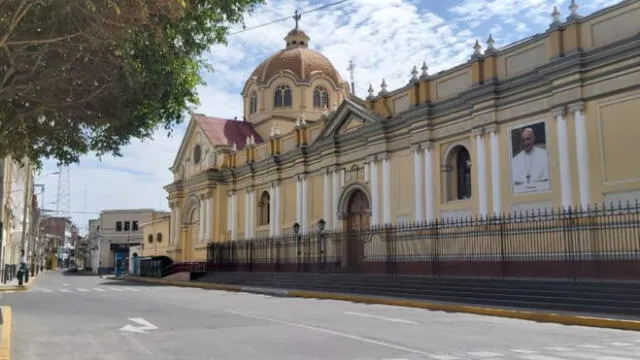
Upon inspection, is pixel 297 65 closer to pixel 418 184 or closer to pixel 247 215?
pixel 247 215

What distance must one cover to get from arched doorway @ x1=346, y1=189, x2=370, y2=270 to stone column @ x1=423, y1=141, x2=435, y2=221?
3.34m

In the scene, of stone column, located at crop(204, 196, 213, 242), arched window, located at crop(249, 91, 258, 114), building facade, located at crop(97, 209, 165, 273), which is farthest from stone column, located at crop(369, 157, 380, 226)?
building facade, located at crop(97, 209, 165, 273)

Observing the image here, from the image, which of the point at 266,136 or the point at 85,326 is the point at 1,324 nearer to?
the point at 85,326

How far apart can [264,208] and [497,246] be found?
71.4 feet

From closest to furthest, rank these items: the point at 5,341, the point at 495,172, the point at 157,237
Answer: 1. the point at 5,341
2. the point at 495,172
3. the point at 157,237

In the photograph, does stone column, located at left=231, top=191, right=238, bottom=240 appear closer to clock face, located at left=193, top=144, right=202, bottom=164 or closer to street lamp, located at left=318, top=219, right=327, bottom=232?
clock face, located at left=193, top=144, right=202, bottom=164

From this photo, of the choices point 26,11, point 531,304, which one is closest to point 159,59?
point 26,11

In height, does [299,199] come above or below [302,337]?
above

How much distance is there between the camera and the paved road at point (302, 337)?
30.5 feet

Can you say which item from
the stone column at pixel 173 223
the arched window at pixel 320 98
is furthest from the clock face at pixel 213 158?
the arched window at pixel 320 98

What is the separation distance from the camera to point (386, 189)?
2912 centimetres

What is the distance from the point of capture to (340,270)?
3039cm

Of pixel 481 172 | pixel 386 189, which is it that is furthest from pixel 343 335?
pixel 386 189

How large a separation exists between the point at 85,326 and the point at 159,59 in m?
6.46
